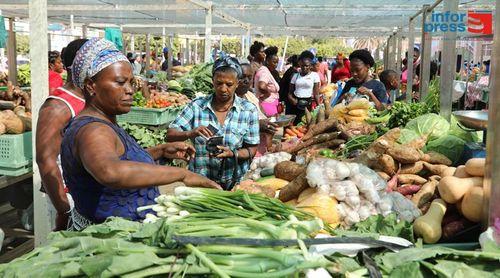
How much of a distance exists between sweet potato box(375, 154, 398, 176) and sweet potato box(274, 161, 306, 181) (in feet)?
1.87

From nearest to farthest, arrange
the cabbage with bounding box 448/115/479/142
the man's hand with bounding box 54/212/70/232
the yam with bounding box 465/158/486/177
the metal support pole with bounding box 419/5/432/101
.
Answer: the yam with bounding box 465/158/486/177
the man's hand with bounding box 54/212/70/232
the cabbage with bounding box 448/115/479/142
the metal support pole with bounding box 419/5/432/101

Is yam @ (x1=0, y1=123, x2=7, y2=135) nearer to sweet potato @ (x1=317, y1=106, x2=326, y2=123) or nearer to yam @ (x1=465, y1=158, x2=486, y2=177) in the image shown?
sweet potato @ (x1=317, y1=106, x2=326, y2=123)

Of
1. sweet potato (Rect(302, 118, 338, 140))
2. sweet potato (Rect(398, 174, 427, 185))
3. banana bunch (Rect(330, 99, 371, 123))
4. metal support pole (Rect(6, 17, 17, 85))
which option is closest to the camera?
sweet potato (Rect(398, 174, 427, 185))

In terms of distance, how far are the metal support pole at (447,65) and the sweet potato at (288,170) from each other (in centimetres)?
219

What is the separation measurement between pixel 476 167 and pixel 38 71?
144 inches

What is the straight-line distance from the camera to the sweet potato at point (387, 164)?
3586mm

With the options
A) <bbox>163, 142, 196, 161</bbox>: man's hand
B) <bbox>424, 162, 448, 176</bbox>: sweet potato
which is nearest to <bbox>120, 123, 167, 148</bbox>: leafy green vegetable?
<bbox>163, 142, 196, 161</bbox>: man's hand

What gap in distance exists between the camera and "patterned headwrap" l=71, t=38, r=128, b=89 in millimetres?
2416

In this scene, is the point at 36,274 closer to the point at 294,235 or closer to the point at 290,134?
the point at 294,235

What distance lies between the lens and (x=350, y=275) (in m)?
1.65

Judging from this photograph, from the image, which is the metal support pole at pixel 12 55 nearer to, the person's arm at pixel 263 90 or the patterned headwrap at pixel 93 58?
the person's arm at pixel 263 90

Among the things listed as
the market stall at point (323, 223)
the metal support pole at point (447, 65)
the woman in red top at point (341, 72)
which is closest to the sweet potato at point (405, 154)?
the market stall at point (323, 223)

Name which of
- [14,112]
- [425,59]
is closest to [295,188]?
[14,112]

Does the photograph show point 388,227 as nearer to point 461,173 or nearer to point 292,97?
point 461,173
